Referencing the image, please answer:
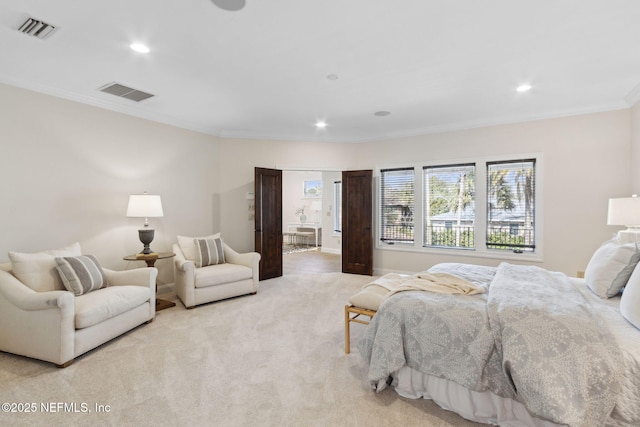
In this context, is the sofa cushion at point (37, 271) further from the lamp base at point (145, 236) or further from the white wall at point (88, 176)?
the lamp base at point (145, 236)

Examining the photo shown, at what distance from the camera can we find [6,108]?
134 inches

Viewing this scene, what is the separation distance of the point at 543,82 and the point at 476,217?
7.56 feet

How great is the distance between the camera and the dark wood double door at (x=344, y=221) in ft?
19.0

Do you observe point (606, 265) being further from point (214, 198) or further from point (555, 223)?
point (214, 198)

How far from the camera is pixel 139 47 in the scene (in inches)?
113

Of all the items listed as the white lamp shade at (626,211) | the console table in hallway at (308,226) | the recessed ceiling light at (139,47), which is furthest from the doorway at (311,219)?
the recessed ceiling light at (139,47)

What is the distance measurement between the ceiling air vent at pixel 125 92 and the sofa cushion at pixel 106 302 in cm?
230

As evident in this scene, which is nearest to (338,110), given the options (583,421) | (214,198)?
(214,198)

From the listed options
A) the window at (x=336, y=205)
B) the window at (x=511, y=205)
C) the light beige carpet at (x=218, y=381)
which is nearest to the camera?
the light beige carpet at (x=218, y=381)

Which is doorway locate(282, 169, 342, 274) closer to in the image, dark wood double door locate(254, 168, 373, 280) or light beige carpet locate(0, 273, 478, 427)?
dark wood double door locate(254, 168, 373, 280)

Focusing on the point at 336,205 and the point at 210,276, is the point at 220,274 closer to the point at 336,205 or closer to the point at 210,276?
the point at 210,276

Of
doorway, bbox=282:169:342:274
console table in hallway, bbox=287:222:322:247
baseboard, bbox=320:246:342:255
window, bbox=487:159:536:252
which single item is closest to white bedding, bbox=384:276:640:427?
window, bbox=487:159:536:252

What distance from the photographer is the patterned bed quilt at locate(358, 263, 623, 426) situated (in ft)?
5.36

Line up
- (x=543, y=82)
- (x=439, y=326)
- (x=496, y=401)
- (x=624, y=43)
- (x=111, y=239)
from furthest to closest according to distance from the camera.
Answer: (x=111, y=239) < (x=543, y=82) < (x=624, y=43) < (x=439, y=326) < (x=496, y=401)
